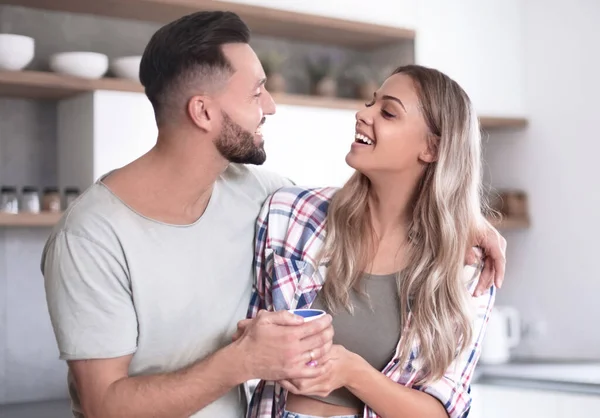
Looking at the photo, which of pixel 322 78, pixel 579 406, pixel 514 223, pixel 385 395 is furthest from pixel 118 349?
pixel 514 223

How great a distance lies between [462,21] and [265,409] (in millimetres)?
2559

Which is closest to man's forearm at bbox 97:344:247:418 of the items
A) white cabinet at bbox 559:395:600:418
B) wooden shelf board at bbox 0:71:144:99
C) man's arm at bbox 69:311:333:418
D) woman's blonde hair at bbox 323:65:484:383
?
man's arm at bbox 69:311:333:418

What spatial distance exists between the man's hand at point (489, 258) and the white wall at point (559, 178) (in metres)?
2.11

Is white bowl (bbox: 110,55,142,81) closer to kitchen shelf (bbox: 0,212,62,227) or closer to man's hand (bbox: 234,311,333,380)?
kitchen shelf (bbox: 0,212,62,227)

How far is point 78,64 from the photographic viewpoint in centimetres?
312

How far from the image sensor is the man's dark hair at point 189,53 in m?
1.92

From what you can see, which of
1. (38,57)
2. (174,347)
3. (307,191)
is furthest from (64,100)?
(174,347)

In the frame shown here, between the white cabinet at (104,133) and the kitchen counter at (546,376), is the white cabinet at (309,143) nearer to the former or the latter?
the white cabinet at (104,133)

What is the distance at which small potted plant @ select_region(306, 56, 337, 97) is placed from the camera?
12.5ft

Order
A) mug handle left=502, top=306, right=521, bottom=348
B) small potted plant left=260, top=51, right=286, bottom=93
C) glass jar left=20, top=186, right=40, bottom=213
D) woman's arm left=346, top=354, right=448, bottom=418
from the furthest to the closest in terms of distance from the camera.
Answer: mug handle left=502, top=306, right=521, bottom=348
small potted plant left=260, top=51, right=286, bottom=93
glass jar left=20, top=186, right=40, bottom=213
woman's arm left=346, top=354, right=448, bottom=418

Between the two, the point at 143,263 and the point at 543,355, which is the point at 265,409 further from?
the point at 543,355

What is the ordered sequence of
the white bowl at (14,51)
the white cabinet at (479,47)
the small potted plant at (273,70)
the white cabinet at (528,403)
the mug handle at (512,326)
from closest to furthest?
the white bowl at (14,51) < the white cabinet at (528,403) < the small potted plant at (273,70) < the white cabinet at (479,47) < the mug handle at (512,326)

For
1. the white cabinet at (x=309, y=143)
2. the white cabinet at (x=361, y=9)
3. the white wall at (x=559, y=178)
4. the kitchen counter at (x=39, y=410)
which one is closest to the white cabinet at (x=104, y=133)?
the white cabinet at (x=309, y=143)

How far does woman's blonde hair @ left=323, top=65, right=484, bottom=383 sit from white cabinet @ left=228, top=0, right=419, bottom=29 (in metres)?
1.55
